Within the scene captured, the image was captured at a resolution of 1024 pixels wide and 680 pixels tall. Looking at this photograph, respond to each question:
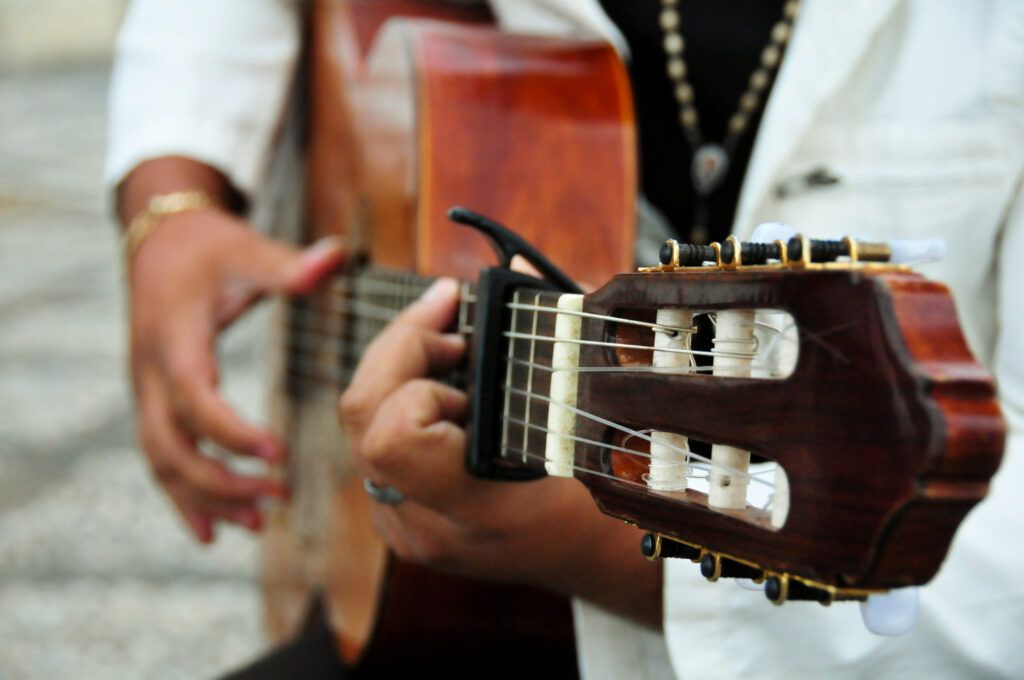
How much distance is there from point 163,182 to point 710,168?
68 centimetres

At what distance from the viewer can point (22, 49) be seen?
734cm

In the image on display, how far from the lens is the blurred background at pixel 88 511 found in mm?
1456

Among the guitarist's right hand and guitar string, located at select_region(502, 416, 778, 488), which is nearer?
guitar string, located at select_region(502, 416, 778, 488)

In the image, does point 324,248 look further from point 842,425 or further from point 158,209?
point 842,425

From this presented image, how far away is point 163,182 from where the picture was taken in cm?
120

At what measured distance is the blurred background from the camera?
1456 mm

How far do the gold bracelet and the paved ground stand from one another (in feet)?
2.01

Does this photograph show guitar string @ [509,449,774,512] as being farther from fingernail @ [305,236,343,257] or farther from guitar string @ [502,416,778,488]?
fingernail @ [305,236,343,257]

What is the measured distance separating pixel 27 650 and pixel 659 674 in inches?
43.3

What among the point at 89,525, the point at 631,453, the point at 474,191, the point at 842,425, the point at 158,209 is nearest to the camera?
the point at 842,425

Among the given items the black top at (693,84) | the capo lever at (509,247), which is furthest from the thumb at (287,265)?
the capo lever at (509,247)

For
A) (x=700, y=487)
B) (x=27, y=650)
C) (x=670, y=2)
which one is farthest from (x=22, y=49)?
(x=700, y=487)

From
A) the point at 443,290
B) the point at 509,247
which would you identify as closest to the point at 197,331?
the point at 443,290

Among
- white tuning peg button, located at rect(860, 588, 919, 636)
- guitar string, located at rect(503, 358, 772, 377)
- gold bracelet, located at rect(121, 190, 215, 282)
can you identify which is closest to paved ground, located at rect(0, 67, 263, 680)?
gold bracelet, located at rect(121, 190, 215, 282)
